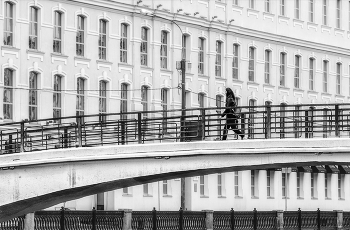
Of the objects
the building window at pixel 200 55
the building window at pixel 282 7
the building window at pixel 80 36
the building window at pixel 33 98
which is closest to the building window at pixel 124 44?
the building window at pixel 80 36

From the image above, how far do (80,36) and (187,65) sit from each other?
7147 mm

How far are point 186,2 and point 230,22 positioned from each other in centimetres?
488

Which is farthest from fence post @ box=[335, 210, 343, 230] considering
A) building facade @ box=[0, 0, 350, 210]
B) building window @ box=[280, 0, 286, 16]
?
building window @ box=[280, 0, 286, 16]

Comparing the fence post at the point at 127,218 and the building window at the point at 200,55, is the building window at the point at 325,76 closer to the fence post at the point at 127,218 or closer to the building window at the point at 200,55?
the building window at the point at 200,55

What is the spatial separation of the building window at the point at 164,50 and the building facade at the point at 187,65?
5 cm

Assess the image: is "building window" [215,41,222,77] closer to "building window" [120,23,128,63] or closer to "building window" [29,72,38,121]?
"building window" [120,23,128,63]

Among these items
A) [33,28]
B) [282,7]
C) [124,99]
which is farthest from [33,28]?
[282,7]

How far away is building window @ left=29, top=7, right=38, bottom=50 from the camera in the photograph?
216 feet

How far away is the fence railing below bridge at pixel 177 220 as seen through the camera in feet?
188

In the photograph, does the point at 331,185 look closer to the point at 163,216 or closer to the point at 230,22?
the point at 230,22

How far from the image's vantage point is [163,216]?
62906mm

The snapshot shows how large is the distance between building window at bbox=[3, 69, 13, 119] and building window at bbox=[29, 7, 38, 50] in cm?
224

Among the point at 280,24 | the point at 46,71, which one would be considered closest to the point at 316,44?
the point at 280,24

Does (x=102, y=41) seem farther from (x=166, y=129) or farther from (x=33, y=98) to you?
(x=166, y=129)
